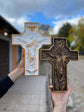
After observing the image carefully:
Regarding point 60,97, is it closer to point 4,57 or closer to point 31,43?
point 31,43

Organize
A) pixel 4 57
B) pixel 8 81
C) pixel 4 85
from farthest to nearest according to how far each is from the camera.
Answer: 1. pixel 4 57
2. pixel 8 81
3. pixel 4 85

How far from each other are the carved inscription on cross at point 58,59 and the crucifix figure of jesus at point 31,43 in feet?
0.46

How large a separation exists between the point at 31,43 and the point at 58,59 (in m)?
0.55

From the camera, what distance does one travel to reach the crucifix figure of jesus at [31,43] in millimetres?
1781

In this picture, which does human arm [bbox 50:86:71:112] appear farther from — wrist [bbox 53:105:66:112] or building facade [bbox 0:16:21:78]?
building facade [bbox 0:16:21:78]

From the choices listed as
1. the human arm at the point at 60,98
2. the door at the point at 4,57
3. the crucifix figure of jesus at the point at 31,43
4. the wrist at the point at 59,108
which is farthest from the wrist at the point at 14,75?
the door at the point at 4,57

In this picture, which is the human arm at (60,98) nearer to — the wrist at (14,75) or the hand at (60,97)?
the hand at (60,97)

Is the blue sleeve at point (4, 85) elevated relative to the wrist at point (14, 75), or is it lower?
lower

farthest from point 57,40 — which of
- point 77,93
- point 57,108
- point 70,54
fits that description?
point 77,93

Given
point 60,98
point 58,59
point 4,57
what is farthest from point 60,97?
point 4,57

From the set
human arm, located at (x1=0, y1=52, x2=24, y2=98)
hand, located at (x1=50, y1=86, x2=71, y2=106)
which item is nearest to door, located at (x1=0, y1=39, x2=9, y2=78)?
human arm, located at (x1=0, y1=52, x2=24, y2=98)

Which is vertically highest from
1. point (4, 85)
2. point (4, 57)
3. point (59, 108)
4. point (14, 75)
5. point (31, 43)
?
point (31, 43)

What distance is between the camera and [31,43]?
5.90 feet

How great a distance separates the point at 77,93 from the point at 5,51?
4.32 m
